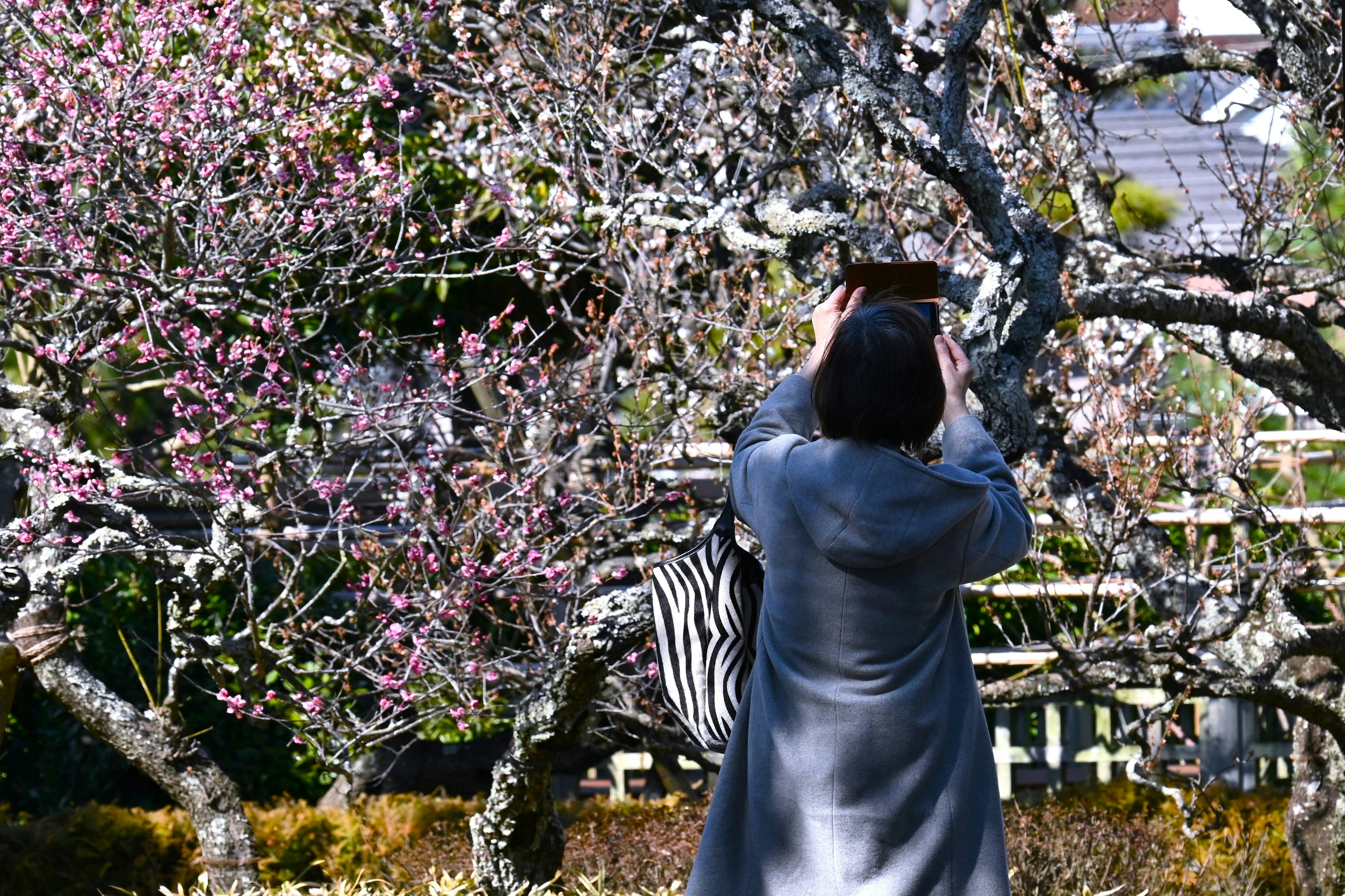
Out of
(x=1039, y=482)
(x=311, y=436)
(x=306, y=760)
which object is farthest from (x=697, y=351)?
(x=306, y=760)

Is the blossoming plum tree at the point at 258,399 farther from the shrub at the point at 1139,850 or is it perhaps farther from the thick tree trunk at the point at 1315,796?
the thick tree trunk at the point at 1315,796

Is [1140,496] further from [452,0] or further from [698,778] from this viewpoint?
[698,778]

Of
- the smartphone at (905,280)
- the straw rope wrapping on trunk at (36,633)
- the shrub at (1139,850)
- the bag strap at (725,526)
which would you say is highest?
the smartphone at (905,280)

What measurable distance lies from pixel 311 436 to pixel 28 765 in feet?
6.62

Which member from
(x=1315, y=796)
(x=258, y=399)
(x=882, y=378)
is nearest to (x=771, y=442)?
(x=882, y=378)

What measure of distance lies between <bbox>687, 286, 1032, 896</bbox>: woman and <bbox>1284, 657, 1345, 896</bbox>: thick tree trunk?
3657 millimetres

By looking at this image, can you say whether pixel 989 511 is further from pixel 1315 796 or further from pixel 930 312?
pixel 1315 796

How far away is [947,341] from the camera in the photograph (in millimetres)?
2213

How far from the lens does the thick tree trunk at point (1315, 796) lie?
16.9ft

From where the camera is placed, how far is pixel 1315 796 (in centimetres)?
524

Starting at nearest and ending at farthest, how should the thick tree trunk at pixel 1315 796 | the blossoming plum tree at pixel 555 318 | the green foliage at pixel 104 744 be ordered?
the blossoming plum tree at pixel 555 318
the thick tree trunk at pixel 1315 796
the green foliage at pixel 104 744

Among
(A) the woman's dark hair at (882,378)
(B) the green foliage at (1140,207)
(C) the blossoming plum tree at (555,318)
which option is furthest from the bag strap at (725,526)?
(B) the green foliage at (1140,207)

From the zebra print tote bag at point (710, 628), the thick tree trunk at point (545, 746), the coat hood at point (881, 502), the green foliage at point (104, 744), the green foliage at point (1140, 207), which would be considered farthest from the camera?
the green foliage at point (1140, 207)

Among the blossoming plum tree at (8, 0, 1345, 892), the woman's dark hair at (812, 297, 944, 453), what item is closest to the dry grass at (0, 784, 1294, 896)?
the blossoming plum tree at (8, 0, 1345, 892)
